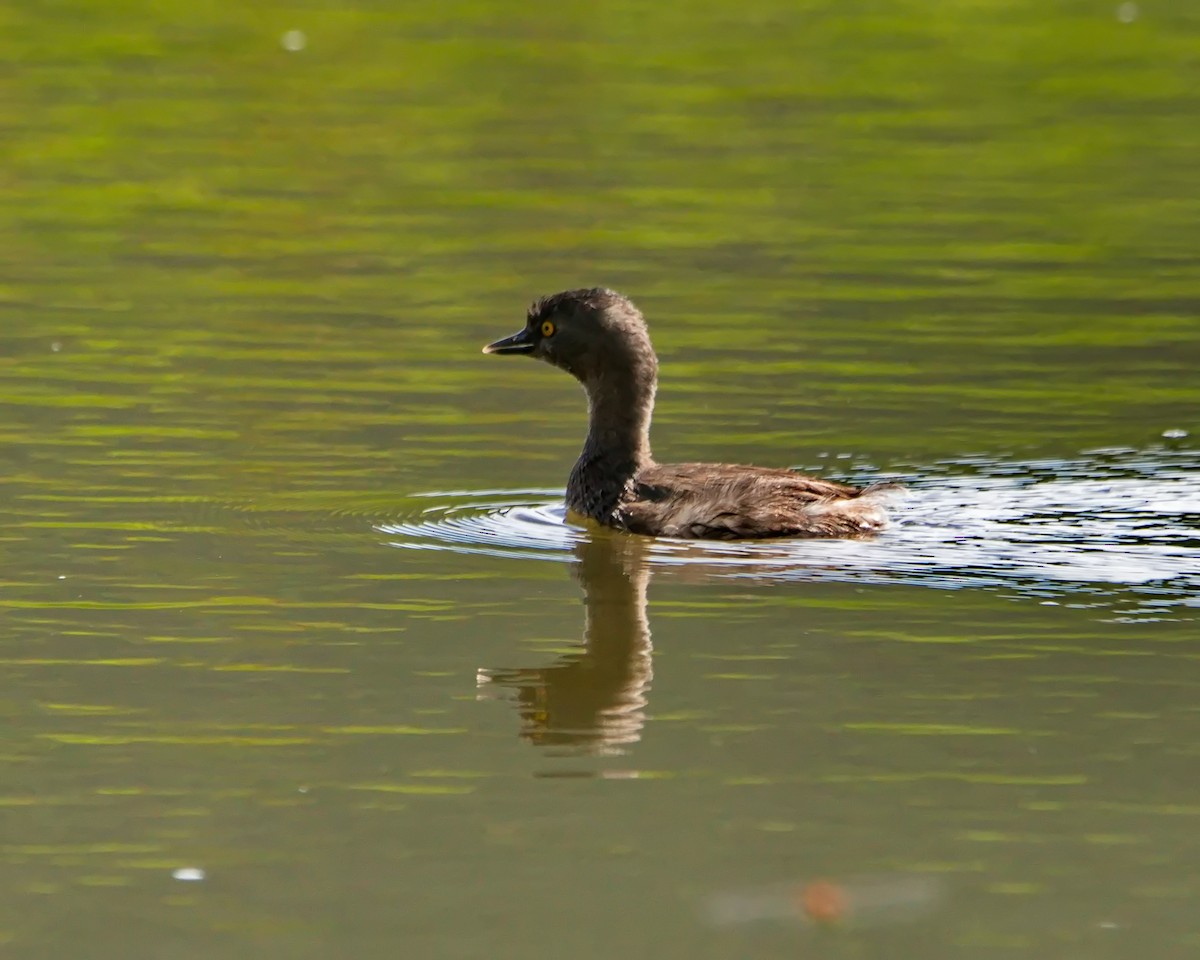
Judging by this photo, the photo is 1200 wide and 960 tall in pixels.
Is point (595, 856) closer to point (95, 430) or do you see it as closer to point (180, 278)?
point (95, 430)

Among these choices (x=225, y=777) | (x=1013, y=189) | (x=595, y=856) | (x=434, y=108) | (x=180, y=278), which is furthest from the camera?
(x=434, y=108)

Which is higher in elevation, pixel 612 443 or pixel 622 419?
pixel 622 419

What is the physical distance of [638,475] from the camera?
12047mm

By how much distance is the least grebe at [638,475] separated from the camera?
36.7ft

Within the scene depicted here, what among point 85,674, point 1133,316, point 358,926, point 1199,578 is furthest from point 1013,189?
point 358,926

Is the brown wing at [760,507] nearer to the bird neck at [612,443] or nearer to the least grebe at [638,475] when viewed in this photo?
the least grebe at [638,475]

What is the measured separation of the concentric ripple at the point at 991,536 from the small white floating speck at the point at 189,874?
13.1 feet

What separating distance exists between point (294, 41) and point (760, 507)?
1932cm

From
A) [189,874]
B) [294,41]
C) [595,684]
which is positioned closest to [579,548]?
[595,684]

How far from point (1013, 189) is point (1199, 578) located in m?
11.8

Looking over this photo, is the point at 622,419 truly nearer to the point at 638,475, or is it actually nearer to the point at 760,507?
the point at 638,475

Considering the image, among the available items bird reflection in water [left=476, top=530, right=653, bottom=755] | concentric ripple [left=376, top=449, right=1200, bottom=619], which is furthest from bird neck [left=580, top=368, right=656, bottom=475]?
bird reflection in water [left=476, top=530, right=653, bottom=755]

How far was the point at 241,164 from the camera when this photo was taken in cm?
2233

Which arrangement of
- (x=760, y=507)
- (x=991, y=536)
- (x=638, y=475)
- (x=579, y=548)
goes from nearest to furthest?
(x=991, y=536), (x=760, y=507), (x=579, y=548), (x=638, y=475)
